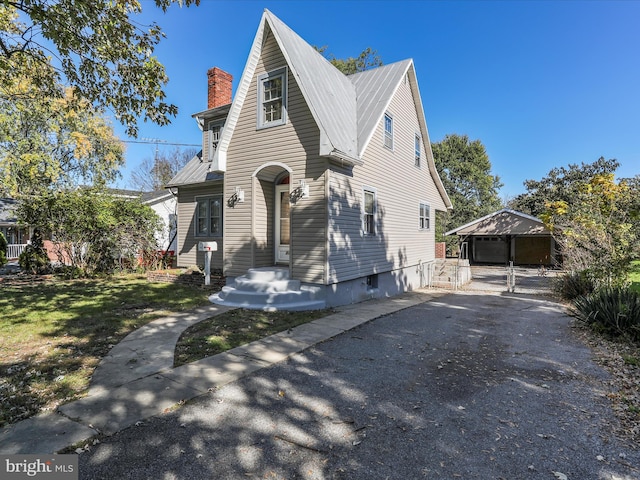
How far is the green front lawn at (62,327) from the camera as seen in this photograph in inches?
156

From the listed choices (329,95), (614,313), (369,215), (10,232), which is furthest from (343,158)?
(10,232)

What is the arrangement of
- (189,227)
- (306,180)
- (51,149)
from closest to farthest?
1. (306,180)
2. (189,227)
3. (51,149)

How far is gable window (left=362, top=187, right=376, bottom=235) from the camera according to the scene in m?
11.0

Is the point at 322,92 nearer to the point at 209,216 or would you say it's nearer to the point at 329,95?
the point at 329,95

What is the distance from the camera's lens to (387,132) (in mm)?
12633

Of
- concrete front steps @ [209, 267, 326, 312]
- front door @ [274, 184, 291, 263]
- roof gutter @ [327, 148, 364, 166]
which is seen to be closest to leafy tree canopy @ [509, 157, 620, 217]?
roof gutter @ [327, 148, 364, 166]

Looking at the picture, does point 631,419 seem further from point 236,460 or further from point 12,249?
point 12,249

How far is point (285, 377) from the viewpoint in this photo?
457 centimetres

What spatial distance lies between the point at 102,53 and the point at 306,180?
5501 mm

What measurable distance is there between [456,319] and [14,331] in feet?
31.5

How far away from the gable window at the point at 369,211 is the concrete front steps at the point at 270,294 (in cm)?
305

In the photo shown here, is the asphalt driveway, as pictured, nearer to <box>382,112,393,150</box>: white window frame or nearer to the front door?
the front door

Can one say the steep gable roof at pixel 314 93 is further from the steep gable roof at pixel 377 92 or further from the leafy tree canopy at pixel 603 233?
the leafy tree canopy at pixel 603 233

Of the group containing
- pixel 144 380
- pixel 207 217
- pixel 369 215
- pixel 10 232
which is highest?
pixel 10 232
